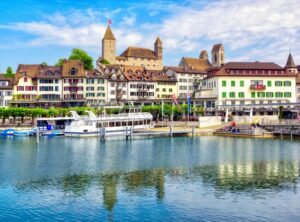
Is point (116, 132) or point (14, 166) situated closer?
point (14, 166)

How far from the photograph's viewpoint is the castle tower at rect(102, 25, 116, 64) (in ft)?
555

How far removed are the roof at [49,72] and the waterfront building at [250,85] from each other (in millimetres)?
43586

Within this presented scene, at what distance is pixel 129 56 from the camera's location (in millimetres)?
167750

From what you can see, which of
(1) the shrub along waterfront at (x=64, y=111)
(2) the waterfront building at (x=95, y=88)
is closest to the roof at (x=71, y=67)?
(2) the waterfront building at (x=95, y=88)

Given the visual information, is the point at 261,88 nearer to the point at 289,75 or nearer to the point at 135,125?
the point at 289,75

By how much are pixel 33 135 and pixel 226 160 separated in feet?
173

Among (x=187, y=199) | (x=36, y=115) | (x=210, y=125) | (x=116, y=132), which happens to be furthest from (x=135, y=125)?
(x=187, y=199)

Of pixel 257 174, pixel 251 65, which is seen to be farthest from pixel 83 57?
pixel 257 174

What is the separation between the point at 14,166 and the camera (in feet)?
157

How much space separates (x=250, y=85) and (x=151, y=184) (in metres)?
81.3

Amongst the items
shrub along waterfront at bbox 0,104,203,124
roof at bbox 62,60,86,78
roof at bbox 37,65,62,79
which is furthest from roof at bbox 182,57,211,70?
roof at bbox 37,65,62,79

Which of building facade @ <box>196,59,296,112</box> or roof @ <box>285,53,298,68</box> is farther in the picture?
roof @ <box>285,53,298,68</box>

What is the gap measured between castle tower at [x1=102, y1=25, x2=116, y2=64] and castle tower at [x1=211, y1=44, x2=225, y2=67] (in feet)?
159

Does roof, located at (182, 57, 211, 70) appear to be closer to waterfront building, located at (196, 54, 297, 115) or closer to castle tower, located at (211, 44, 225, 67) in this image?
castle tower, located at (211, 44, 225, 67)
